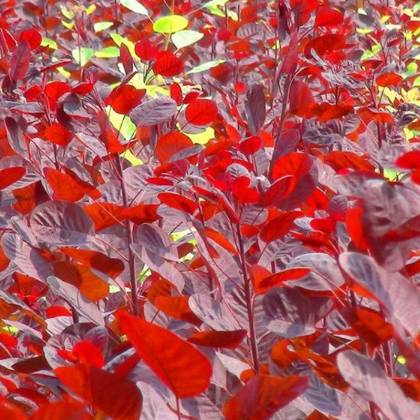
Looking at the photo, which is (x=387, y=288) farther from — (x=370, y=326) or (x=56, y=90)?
(x=56, y=90)

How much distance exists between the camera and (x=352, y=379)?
73 cm

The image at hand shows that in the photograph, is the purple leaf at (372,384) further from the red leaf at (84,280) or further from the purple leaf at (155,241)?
the red leaf at (84,280)

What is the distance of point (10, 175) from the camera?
4.32ft

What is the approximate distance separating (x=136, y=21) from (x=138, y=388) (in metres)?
3.13

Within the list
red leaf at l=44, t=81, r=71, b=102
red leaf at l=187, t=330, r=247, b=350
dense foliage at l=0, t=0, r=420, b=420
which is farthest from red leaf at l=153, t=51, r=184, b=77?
red leaf at l=187, t=330, r=247, b=350

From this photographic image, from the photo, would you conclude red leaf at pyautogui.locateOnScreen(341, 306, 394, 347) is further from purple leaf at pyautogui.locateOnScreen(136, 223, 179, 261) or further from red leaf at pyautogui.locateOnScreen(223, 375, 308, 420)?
purple leaf at pyautogui.locateOnScreen(136, 223, 179, 261)

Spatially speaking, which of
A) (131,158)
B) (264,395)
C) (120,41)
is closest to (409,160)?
(264,395)

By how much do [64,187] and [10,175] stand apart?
3.4 inches

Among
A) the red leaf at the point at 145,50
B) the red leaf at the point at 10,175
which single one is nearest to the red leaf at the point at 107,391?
the red leaf at the point at 10,175

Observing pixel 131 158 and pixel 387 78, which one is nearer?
pixel 131 158

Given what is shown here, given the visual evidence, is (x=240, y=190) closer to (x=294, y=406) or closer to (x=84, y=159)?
(x=294, y=406)

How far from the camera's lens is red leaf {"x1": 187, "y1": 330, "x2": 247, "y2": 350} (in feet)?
3.18

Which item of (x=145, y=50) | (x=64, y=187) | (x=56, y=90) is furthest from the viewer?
(x=145, y=50)

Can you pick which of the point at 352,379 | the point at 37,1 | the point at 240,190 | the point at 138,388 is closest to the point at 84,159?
the point at 240,190
